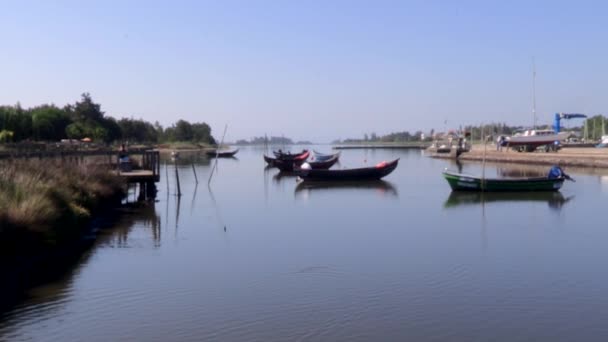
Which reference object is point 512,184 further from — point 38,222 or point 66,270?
point 38,222

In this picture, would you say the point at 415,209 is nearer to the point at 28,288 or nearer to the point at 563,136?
the point at 28,288

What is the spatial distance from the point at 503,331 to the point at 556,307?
2147mm

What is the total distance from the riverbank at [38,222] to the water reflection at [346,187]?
59.8 feet

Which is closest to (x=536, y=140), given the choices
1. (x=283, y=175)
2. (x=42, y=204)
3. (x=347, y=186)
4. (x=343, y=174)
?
(x=283, y=175)

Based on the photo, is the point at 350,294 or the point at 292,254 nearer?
the point at 350,294

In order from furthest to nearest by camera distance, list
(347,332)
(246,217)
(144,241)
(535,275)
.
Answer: (246,217), (144,241), (535,275), (347,332)

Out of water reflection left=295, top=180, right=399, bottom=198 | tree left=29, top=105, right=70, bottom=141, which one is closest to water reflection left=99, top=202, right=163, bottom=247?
water reflection left=295, top=180, right=399, bottom=198

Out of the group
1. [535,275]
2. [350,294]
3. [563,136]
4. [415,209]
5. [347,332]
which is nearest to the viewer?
[347,332]

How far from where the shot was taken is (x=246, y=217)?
90.6ft

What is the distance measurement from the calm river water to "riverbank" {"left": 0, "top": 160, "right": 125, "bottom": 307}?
628 mm

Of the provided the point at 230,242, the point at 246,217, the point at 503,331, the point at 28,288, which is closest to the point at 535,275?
the point at 503,331

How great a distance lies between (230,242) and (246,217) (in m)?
6.73

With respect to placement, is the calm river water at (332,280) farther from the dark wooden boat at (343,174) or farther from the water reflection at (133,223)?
the dark wooden boat at (343,174)

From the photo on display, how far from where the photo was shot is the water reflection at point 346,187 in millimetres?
40156
